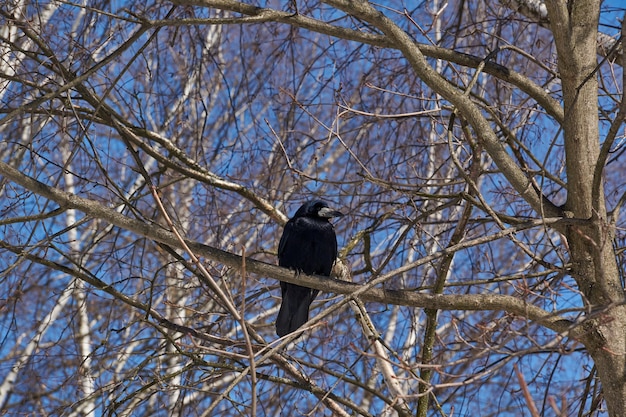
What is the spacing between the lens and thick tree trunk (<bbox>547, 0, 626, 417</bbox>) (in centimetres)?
345

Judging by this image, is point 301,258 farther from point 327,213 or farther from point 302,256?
point 327,213

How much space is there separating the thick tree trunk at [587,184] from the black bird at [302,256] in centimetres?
172

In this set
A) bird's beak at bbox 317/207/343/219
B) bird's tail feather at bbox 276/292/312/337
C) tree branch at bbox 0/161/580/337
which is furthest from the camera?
bird's beak at bbox 317/207/343/219

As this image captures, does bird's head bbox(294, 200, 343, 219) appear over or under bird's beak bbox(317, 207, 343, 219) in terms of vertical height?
over

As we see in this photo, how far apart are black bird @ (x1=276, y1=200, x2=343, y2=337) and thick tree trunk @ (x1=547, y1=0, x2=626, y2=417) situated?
1.72 m

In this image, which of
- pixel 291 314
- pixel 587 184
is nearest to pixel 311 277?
pixel 587 184

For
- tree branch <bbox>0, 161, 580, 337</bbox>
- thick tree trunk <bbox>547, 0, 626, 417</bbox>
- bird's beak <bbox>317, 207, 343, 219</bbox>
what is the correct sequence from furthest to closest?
bird's beak <bbox>317, 207, 343, 219</bbox>, thick tree trunk <bbox>547, 0, 626, 417</bbox>, tree branch <bbox>0, 161, 580, 337</bbox>

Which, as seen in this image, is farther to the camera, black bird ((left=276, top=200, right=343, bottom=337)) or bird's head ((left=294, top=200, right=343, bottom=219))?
bird's head ((left=294, top=200, right=343, bottom=219))

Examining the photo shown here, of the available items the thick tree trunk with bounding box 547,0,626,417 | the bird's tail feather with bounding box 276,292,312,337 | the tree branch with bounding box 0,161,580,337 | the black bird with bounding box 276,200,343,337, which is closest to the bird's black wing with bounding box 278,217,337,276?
the black bird with bounding box 276,200,343,337

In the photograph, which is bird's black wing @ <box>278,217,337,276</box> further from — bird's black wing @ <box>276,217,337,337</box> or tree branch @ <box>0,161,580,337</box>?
tree branch @ <box>0,161,580,337</box>

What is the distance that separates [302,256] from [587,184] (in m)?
1.94

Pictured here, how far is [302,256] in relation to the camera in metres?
5.10

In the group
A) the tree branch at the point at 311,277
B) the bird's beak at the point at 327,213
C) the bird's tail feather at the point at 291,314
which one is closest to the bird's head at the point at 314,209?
the bird's beak at the point at 327,213

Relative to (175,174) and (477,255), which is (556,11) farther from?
(175,174)
